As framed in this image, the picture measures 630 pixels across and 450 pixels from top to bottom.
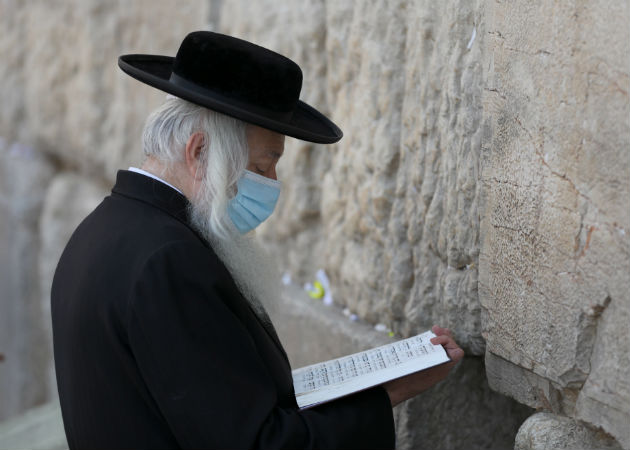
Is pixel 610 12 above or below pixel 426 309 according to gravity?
above

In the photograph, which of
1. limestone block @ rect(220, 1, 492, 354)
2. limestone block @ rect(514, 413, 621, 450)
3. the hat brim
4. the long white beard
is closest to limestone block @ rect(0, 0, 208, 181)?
limestone block @ rect(220, 1, 492, 354)

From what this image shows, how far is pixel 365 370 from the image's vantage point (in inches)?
81.4

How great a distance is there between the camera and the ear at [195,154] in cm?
199

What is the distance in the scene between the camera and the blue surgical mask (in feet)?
6.76

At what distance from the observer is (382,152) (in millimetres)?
2816

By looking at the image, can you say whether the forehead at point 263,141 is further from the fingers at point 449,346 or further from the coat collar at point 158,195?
the fingers at point 449,346

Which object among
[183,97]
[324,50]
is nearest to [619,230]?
[183,97]

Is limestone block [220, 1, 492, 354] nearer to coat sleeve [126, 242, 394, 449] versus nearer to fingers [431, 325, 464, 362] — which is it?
fingers [431, 325, 464, 362]

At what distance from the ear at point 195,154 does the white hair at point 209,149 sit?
0.03ft

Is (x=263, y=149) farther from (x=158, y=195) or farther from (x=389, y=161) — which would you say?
(x=389, y=161)

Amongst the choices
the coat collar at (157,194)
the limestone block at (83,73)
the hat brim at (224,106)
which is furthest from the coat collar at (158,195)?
the limestone block at (83,73)

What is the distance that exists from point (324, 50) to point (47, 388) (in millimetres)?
3624

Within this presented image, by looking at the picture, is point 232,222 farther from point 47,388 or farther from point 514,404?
point 47,388

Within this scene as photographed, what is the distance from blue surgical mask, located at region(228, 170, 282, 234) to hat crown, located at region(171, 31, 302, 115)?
7.3 inches
